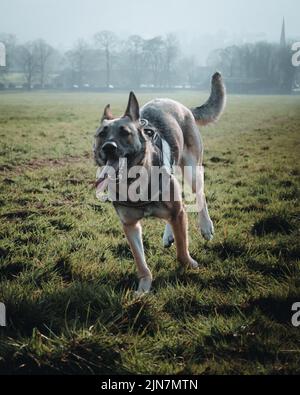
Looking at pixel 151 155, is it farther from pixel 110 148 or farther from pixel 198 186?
pixel 198 186

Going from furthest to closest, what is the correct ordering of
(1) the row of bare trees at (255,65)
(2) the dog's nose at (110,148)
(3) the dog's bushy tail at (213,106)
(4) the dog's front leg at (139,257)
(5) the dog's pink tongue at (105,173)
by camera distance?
(1) the row of bare trees at (255,65) < (3) the dog's bushy tail at (213,106) < (4) the dog's front leg at (139,257) < (5) the dog's pink tongue at (105,173) < (2) the dog's nose at (110,148)

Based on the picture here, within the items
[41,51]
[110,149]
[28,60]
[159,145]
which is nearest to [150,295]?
[110,149]

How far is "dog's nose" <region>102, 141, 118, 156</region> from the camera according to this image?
3.70 meters

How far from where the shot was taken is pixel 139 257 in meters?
4.36

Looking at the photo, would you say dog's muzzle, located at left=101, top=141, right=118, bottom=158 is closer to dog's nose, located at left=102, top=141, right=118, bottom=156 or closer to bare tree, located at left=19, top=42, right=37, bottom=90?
dog's nose, located at left=102, top=141, right=118, bottom=156

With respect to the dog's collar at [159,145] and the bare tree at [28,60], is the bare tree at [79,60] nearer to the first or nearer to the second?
the bare tree at [28,60]

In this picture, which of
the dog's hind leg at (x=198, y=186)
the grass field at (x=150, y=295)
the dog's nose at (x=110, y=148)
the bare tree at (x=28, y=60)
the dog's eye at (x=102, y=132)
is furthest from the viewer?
the bare tree at (x=28, y=60)

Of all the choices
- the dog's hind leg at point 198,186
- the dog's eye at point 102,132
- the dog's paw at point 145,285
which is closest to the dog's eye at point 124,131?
the dog's eye at point 102,132

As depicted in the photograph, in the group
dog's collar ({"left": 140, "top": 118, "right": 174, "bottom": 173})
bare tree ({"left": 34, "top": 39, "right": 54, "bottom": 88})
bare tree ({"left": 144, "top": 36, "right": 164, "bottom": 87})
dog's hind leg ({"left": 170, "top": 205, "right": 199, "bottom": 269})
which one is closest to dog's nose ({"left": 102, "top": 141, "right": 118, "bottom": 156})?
dog's collar ({"left": 140, "top": 118, "right": 174, "bottom": 173})

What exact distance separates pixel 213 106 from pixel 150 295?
13.0ft

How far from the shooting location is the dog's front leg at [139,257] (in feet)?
13.8
